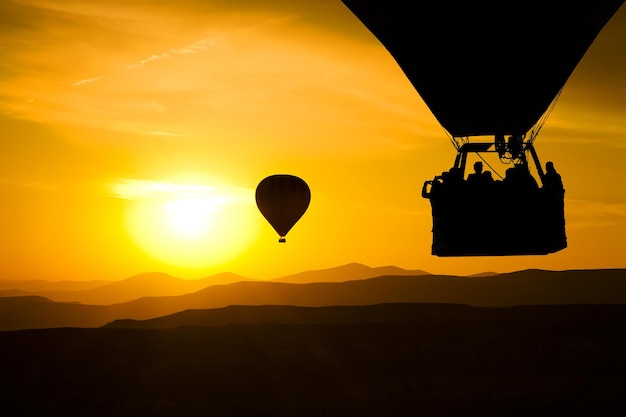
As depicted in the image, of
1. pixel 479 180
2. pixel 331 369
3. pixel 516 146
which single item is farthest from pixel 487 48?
pixel 331 369

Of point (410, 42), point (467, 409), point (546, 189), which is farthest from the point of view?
point (467, 409)

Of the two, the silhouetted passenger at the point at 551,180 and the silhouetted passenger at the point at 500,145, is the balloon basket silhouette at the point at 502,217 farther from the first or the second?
the silhouetted passenger at the point at 500,145

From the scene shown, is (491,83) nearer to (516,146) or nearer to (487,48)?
(487,48)

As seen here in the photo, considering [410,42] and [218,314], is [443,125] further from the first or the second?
[218,314]

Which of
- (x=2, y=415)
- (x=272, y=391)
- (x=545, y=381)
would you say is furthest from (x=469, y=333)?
(x=2, y=415)

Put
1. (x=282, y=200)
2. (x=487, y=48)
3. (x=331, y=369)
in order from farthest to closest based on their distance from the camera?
(x=331, y=369) → (x=282, y=200) → (x=487, y=48)

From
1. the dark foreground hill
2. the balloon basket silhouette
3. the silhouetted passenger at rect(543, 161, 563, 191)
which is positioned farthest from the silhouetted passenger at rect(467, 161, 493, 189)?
the dark foreground hill

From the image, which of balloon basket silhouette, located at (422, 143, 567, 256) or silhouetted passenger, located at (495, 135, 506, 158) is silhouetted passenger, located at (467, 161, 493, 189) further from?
silhouetted passenger, located at (495, 135, 506, 158)
